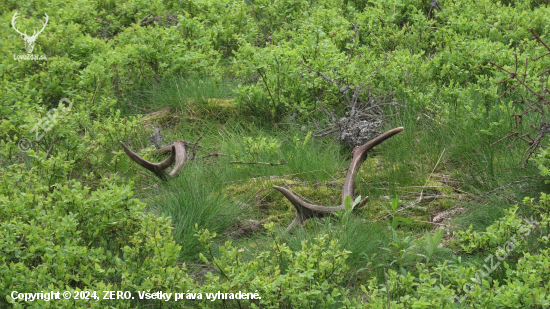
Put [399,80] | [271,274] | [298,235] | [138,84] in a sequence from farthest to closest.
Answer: [138,84]
[399,80]
[298,235]
[271,274]

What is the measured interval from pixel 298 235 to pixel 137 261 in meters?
1.06

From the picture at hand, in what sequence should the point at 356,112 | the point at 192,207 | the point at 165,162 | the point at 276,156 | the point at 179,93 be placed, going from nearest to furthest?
the point at 192,207
the point at 165,162
the point at 276,156
the point at 356,112
the point at 179,93

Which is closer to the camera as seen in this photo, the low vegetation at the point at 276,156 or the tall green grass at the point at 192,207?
the low vegetation at the point at 276,156

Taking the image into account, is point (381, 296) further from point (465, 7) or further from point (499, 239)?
point (465, 7)

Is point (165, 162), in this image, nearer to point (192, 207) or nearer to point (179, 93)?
point (192, 207)

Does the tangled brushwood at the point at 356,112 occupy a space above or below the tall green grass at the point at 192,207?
above

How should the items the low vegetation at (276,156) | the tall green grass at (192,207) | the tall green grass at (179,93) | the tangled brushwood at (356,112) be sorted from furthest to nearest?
the tall green grass at (179,93) < the tangled brushwood at (356,112) < the tall green grass at (192,207) < the low vegetation at (276,156)

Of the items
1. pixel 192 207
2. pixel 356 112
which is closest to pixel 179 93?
pixel 356 112

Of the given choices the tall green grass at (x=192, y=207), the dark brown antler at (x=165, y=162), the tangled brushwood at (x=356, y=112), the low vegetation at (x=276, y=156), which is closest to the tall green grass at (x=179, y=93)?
the low vegetation at (x=276, y=156)

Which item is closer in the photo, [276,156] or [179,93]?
[276,156]

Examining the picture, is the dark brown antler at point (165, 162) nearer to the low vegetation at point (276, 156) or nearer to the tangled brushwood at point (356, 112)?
the low vegetation at point (276, 156)

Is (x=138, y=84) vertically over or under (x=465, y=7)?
under

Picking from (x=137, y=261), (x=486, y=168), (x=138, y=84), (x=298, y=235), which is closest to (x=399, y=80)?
(x=486, y=168)

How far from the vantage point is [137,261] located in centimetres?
358
